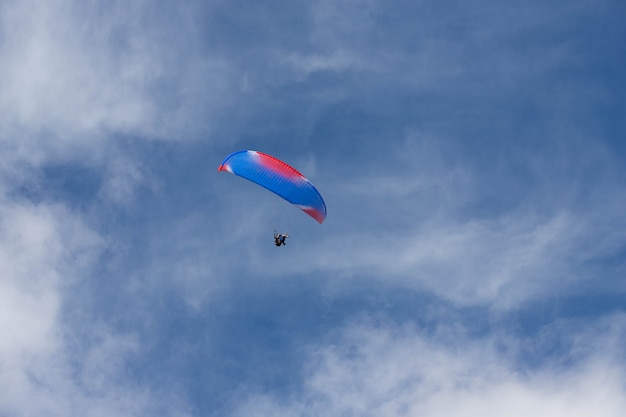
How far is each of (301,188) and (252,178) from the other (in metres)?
3.94

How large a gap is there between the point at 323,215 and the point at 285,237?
489 centimetres

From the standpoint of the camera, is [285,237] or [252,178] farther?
[285,237]

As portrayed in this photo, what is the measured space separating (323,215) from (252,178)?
6.42 metres

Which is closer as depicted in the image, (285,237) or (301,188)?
(301,188)

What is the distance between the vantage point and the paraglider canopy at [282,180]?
60.9 m

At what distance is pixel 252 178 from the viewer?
6100 cm

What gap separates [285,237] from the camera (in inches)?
2571

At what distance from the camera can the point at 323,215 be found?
6209 cm

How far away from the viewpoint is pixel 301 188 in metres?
60.9

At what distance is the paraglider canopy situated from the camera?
60.9 m

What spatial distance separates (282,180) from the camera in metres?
61.0

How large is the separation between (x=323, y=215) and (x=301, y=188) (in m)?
2.99
